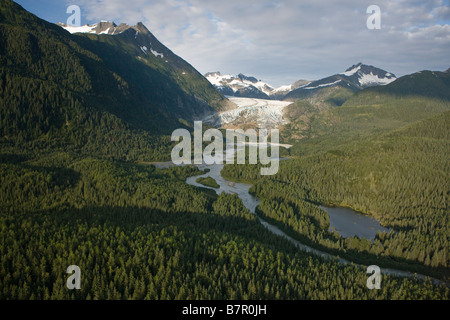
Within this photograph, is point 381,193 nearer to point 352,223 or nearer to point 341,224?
point 352,223

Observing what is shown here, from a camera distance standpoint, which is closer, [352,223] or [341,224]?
[341,224]

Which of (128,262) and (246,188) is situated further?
(246,188)

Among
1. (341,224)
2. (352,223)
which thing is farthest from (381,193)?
(341,224)

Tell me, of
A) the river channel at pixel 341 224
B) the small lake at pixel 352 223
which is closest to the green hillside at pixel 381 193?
the river channel at pixel 341 224

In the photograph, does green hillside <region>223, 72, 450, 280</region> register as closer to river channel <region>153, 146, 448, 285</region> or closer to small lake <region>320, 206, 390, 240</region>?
river channel <region>153, 146, 448, 285</region>

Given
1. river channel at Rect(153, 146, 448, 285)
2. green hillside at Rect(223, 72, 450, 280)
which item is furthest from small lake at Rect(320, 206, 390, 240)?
green hillside at Rect(223, 72, 450, 280)

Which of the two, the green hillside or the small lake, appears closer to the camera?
the green hillside
